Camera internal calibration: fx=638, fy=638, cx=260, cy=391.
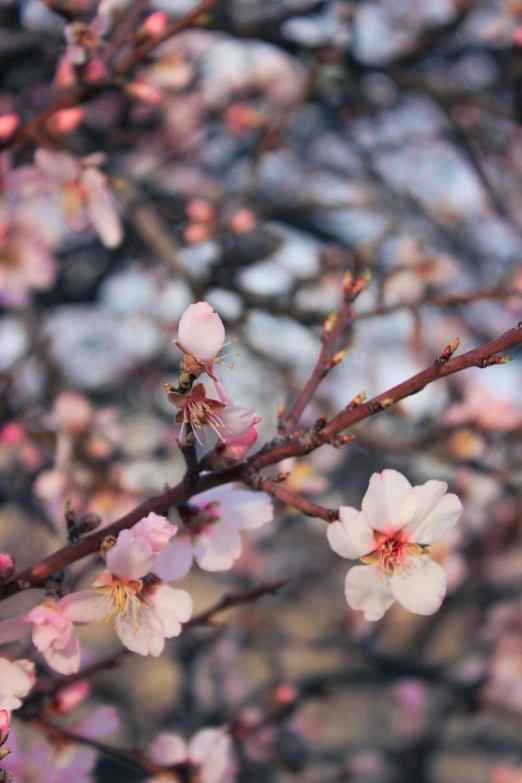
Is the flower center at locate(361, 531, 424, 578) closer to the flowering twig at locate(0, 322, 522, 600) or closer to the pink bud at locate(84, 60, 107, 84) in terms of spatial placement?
the flowering twig at locate(0, 322, 522, 600)

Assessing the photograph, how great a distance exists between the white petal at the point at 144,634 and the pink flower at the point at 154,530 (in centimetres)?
18

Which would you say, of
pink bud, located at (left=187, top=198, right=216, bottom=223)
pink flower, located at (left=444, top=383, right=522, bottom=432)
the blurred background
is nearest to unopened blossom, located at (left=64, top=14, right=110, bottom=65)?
the blurred background

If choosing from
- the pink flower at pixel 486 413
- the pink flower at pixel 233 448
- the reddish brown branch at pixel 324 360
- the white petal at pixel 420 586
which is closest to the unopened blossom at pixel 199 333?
the pink flower at pixel 233 448

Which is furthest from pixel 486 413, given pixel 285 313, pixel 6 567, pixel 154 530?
pixel 6 567

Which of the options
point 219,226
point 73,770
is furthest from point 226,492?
point 219,226

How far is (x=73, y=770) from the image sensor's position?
1389 mm

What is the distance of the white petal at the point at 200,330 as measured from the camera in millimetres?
821

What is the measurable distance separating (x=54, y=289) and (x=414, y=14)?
3.54m

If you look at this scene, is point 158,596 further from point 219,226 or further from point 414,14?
point 414,14

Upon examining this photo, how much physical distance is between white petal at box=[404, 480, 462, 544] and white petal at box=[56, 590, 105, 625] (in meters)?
0.50

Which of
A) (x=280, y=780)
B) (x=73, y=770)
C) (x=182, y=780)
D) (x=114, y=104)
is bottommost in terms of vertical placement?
(x=280, y=780)

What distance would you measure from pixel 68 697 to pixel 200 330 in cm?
96

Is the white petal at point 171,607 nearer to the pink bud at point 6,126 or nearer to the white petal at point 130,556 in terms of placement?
the white petal at point 130,556

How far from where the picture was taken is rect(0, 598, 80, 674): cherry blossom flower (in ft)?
3.15
